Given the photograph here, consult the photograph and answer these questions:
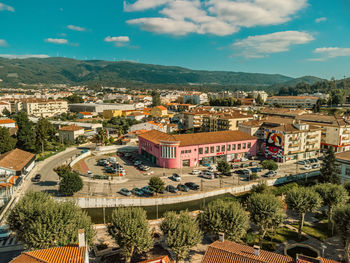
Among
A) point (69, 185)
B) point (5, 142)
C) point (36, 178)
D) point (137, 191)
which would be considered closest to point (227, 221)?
point (137, 191)

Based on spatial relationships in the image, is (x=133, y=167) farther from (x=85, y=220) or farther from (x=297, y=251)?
(x=297, y=251)

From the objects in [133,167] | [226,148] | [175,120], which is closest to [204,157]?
[226,148]

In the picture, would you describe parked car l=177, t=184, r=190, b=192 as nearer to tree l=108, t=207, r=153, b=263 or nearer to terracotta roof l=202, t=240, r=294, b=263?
tree l=108, t=207, r=153, b=263

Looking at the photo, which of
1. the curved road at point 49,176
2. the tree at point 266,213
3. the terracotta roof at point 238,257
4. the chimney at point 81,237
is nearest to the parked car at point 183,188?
the tree at point 266,213

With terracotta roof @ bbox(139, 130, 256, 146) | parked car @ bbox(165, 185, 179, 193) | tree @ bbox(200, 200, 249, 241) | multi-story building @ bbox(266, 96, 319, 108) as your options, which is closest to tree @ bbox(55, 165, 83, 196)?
parked car @ bbox(165, 185, 179, 193)

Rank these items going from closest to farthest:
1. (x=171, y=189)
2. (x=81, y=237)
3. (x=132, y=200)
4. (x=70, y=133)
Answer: (x=81, y=237), (x=132, y=200), (x=171, y=189), (x=70, y=133)

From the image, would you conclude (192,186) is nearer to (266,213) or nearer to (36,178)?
(266,213)

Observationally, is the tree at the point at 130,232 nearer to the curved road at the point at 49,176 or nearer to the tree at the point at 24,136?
the curved road at the point at 49,176
